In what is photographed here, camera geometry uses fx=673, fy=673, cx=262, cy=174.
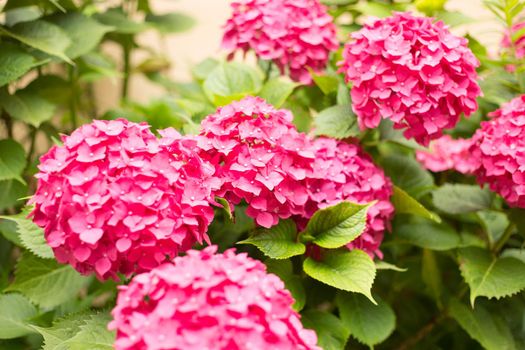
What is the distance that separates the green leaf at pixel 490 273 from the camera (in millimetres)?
1346

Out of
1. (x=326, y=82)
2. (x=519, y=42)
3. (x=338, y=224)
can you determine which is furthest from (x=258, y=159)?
(x=519, y=42)

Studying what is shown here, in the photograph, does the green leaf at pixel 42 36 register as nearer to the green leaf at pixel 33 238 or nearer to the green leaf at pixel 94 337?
the green leaf at pixel 33 238

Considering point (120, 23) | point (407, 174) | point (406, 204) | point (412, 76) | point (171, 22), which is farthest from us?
point (171, 22)

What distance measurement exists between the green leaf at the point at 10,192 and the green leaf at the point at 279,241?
2.23ft

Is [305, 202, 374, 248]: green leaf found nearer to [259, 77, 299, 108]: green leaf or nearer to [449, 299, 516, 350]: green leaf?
[259, 77, 299, 108]: green leaf

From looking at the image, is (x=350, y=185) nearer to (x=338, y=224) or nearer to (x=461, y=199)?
(x=338, y=224)

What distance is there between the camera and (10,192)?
1599 mm

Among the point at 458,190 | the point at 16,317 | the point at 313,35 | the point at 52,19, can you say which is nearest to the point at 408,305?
the point at 458,190

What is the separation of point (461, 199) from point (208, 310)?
0.89 metres

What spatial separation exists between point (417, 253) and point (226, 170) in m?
0.78

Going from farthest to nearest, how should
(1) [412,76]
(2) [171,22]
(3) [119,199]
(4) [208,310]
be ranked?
(2) [171,22]
(1) [412,76]
(3) [119,199]
(4) [208,310]

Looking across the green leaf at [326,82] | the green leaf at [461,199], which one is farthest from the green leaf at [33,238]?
the green leaf at [461,199]

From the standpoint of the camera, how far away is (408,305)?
1787 mm

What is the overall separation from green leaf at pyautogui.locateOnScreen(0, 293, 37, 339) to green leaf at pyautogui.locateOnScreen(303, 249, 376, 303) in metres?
0.61
